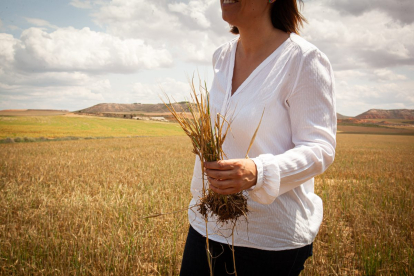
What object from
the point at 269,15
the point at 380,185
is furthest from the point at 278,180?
the point at 380,185

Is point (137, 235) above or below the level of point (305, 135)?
below

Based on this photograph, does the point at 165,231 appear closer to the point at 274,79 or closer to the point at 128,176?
the point at 274,79

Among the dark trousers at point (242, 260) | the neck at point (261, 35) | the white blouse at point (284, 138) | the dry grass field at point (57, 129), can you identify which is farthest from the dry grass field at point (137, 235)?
the dry grass field at point (57, 129)

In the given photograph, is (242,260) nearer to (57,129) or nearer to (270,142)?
(270,142)

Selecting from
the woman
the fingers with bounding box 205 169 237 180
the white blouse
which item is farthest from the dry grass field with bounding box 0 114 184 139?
the fingers with bounding box 205 169 237 180

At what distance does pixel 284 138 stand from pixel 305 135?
116 millimetres

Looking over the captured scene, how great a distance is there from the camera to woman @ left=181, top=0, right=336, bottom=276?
1028 millimetres

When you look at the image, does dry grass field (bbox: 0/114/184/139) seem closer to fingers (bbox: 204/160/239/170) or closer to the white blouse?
the white blouse

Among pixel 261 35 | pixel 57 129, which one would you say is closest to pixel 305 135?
pixel 261 35

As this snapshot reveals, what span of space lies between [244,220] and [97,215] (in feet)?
11.2

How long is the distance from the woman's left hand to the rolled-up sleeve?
34mm

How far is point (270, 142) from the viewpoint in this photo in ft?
3.92

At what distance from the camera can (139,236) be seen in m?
3.41

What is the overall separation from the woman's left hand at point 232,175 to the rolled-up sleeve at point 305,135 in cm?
3
